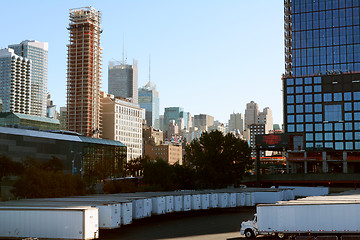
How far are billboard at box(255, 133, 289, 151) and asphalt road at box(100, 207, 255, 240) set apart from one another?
94.8 metres

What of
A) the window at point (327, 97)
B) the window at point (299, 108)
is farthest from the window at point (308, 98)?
the window at point (327, 97)

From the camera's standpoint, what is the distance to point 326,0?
185 metres

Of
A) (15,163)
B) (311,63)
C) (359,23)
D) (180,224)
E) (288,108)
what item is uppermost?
(359,23)

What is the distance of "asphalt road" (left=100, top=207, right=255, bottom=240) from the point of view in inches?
1793

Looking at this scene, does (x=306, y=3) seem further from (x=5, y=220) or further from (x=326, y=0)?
(x=5, y=220)

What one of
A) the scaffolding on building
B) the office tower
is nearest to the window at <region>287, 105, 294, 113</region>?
the office tower

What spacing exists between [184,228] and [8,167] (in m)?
45.4

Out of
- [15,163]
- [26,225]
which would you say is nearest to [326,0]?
[15,163]

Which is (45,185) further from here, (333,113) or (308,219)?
(333,113)

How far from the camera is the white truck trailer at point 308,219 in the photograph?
4103 cm

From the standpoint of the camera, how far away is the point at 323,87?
596ft

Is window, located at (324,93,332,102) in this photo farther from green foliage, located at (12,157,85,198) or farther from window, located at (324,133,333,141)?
green foliage, located at (12,157,85,198)

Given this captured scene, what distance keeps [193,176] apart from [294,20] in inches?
4170

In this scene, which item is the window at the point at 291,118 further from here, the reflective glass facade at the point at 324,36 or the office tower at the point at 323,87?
the reflective glass facade at the point at 324,36
